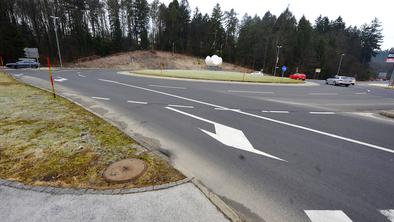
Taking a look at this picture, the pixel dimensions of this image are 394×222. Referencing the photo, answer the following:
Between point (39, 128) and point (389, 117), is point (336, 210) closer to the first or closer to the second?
point (39, 128)

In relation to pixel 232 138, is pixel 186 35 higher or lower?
higher

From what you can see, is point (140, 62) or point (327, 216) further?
point (140, 62)

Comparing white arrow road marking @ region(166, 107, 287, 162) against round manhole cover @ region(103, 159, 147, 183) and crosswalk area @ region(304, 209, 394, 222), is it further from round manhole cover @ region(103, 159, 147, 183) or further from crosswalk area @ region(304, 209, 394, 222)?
round manhole cover @ region(103, 159, 147, 183)

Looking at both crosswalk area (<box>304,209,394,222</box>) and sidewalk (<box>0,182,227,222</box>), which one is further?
crosswalk area (<box>304,209,394,222</box>)

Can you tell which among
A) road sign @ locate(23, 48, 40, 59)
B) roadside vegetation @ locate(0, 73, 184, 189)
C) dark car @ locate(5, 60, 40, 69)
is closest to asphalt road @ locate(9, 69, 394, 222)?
roadside vegetation @ locate(0, 73, 184, 189)

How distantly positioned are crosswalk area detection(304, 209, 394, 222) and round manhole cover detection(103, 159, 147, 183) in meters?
2.70

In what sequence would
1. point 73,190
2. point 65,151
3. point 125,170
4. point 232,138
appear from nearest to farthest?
1. point 73,190
2. point 125,170
3. point 65,151
4. point 232,138

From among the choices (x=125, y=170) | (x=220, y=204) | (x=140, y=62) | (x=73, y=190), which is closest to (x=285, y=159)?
(x=220, y=204)

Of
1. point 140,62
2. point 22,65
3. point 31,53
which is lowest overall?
point 22,65

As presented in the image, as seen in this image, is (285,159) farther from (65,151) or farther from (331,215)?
(65,151)

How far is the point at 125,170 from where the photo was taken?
11.2 feet

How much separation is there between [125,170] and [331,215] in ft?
10.7

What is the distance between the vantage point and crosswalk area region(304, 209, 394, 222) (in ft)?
8.41

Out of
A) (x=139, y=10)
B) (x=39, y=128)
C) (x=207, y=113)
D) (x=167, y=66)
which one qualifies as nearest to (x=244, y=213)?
(x=207, y=113)
